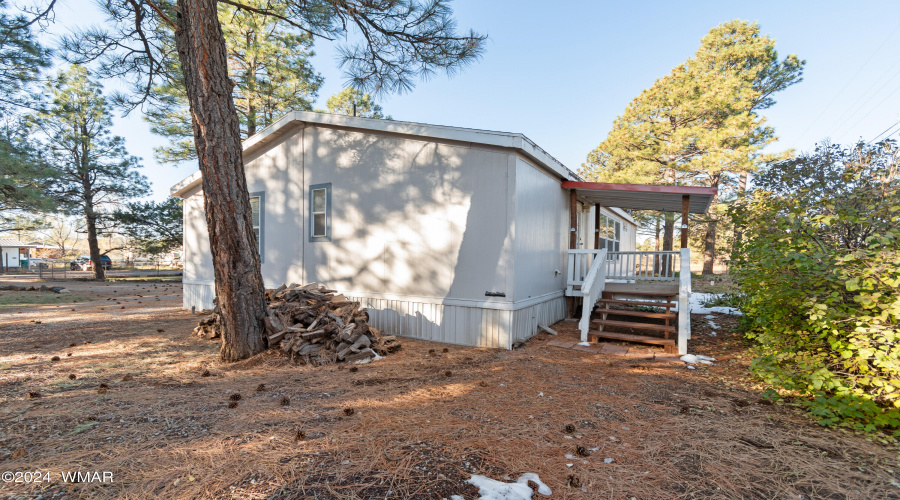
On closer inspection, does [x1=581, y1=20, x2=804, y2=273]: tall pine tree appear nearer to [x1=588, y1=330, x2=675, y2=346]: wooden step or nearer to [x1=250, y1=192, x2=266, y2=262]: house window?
[x1=588, y1=330, x2=675, y2=346]: wooden step

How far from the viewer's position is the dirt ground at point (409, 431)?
208 centimetres

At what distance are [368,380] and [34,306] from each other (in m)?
11.4

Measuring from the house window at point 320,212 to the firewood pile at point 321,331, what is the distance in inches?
56.6

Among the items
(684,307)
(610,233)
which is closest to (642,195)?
(684,307)

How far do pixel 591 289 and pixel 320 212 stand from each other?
16.6ft

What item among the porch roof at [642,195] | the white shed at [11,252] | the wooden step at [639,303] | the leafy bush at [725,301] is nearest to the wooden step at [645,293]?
the wooden step at [639,303]

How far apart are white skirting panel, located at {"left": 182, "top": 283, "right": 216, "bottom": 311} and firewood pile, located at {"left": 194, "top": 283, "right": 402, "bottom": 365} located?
3840 mm

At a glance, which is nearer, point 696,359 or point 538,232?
point 696,359

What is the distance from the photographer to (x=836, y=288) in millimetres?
3154

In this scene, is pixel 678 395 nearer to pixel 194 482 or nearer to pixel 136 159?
pixel 194 482

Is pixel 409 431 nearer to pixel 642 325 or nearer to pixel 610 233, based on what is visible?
pixel 642 325

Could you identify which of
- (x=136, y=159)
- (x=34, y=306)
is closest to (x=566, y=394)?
(x=34, y=306)

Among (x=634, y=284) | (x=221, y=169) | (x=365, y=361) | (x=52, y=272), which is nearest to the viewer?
(x=221, y=169)

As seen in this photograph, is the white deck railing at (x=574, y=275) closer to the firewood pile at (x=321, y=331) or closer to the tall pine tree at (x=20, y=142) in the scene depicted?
the firewood pile at (x=321, y=331)
